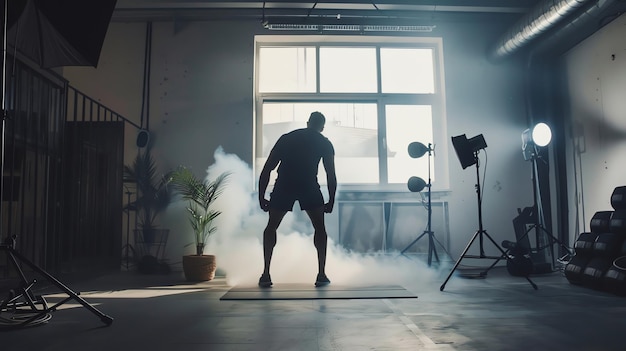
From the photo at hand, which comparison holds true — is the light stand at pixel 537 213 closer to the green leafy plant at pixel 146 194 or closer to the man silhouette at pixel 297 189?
the man silhouette at pixel 297 189

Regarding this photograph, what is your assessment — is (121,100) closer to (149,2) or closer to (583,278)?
(149,2)

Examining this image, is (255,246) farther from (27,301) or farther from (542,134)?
(542,134)

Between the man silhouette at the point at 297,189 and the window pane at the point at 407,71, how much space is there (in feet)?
8.66

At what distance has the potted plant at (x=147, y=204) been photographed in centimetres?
536

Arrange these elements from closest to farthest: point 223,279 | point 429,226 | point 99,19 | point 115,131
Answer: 1. point 99,19
2. point 223,279
3. point 429,226
4. point 115,131

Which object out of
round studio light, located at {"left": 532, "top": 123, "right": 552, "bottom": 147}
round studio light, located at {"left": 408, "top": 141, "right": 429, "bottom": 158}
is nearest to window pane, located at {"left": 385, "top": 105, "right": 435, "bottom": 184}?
round studio light, located at {"left": 408, "top": 141, "right": 429, "bottom": 158}

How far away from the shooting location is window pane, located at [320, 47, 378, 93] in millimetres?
6090

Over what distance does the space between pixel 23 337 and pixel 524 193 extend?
5560 mm

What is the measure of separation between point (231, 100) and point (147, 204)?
5.56ft

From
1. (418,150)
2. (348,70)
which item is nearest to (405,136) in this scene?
(418,150)

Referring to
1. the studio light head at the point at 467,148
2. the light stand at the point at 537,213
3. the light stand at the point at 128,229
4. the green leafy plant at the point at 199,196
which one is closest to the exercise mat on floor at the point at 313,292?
the studio light head at the point at 467,148

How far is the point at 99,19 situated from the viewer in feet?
9.47

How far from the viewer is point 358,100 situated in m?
6.06

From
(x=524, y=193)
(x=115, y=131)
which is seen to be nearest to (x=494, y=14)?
(x=524, y=193)
